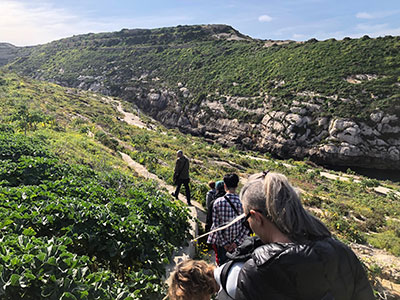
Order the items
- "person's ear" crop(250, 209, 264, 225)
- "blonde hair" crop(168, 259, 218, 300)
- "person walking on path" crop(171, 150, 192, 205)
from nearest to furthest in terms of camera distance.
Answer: "person's ear" crop(250, 209, 264, 225)
"blonde hair" crop(168, 259, 218, 300)
"person walking on path" crop(171, 150, 192, 205)

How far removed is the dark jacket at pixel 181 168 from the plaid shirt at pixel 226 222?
517 centimetres

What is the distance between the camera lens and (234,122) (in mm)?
47500

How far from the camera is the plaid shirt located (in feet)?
14.0

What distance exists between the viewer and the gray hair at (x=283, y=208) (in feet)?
5.59

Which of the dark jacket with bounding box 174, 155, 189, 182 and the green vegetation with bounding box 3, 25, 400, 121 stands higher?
the green vegetation with bounding box 3, 25, 400, 121

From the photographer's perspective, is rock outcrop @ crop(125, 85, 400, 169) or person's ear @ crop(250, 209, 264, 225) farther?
rock outcrop @ crop(125, 85, 400, 169)

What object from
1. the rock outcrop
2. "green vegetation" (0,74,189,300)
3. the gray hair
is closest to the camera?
the gray hair

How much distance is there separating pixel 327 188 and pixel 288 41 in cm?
5154

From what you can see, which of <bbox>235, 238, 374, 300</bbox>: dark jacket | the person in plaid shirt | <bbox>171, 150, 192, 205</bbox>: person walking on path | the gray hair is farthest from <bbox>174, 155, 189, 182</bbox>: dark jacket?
<bbox>235, 238, 374, 300</bbox>: dark jacket

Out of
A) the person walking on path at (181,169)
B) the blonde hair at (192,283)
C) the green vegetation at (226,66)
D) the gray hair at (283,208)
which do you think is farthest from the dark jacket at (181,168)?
the green vegetation at (226,66)

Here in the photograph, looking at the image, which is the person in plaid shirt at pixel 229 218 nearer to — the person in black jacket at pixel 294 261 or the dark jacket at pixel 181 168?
the person in black jacket at pixel 294 261

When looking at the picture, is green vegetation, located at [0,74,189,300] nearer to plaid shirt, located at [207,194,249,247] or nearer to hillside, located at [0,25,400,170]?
plaid shirt, located at [207,194,249,247]

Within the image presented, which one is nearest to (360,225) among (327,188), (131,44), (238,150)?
(327,188)

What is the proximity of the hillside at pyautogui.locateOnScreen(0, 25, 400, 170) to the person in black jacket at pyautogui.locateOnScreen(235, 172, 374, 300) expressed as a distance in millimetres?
38871
